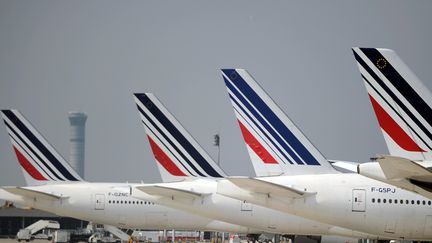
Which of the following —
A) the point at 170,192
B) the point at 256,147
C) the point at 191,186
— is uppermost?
the point at 256,147

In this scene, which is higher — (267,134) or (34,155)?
(34,155)

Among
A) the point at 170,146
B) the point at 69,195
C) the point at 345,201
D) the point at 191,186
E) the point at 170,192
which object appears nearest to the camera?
the point at 345,201

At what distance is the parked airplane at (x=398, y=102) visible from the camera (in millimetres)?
29438

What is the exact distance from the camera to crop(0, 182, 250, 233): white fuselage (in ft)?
182

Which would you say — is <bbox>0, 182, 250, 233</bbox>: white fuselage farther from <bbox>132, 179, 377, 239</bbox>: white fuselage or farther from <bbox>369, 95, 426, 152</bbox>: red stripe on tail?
<bbox>369, 95, 426, 152</bbox>: red stripe on tail

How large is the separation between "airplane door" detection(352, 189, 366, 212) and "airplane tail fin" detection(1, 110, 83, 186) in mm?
27038

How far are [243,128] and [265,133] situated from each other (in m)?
1.06

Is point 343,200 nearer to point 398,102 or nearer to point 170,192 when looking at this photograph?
point 398,102

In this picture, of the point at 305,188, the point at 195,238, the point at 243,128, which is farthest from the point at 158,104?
the point at 195,238

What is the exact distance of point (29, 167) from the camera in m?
58.7

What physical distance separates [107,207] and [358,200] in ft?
78.5

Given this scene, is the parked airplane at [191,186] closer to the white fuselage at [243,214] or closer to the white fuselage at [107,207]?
the white fuselage at [243,214]

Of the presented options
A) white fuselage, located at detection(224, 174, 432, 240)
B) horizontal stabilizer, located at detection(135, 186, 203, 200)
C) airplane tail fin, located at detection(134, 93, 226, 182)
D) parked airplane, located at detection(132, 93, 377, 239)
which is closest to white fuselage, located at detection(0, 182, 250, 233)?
airplane tail fin, located at detection(134, 93, 226, 182)

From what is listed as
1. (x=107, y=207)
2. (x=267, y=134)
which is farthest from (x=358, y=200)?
(x=107, y=207)
